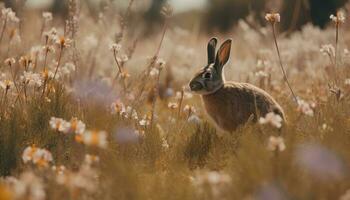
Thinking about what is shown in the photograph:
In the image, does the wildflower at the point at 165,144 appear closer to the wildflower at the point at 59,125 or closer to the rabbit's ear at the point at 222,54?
the rabbit's ear at the point at 222,54

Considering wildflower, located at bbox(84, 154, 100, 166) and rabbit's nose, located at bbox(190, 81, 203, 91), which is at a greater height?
rabbit's nose, located at bbox(190, 81, 203, 91)

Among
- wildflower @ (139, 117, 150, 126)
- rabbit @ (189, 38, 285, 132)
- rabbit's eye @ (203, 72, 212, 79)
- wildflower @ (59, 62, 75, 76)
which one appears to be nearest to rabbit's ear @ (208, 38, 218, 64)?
rabbit @ (189, 38, 285, 132)

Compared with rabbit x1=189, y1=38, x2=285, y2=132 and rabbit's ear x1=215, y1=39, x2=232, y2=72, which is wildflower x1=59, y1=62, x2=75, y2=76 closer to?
rabbit x1=189, y1=38, x2=285, y2=132

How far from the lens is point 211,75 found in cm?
496

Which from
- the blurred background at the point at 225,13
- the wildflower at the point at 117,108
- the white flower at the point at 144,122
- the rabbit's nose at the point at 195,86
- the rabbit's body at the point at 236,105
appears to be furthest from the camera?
the blurred background at the point at 225,13

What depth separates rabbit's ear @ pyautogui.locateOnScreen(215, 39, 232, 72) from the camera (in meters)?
5.16

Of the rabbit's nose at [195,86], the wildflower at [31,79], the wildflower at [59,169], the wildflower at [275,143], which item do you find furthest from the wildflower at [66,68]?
the wildflower at [275,143]

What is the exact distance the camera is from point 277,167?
313 cm

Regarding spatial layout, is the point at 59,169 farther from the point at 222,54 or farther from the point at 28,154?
the point at 222,54

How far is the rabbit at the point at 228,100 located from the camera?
4742 millimetres

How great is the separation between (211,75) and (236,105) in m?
0.30

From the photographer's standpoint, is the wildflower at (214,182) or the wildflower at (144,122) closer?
the wildflower at (214,182)

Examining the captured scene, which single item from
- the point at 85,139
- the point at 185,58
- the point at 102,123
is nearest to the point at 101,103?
the point at 102,123

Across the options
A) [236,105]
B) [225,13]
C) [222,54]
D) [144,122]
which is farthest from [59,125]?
[225,13]
